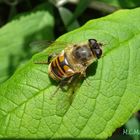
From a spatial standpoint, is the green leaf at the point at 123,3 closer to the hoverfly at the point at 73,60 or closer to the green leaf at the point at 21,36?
the green leaf at the point at 21,36

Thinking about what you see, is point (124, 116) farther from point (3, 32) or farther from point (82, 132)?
point (3, 32)

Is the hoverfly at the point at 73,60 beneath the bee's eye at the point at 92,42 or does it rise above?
Result: beneath

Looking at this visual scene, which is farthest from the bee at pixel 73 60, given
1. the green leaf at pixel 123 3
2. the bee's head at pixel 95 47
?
the green leaf at pixel 123 3

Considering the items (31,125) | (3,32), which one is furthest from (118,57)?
(3,32)

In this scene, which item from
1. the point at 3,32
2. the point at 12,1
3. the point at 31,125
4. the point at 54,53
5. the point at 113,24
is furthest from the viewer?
the point at 12,1

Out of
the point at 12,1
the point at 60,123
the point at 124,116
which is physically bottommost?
the point at 12,1

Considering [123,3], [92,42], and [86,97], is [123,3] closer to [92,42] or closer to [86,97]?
[92,42]
